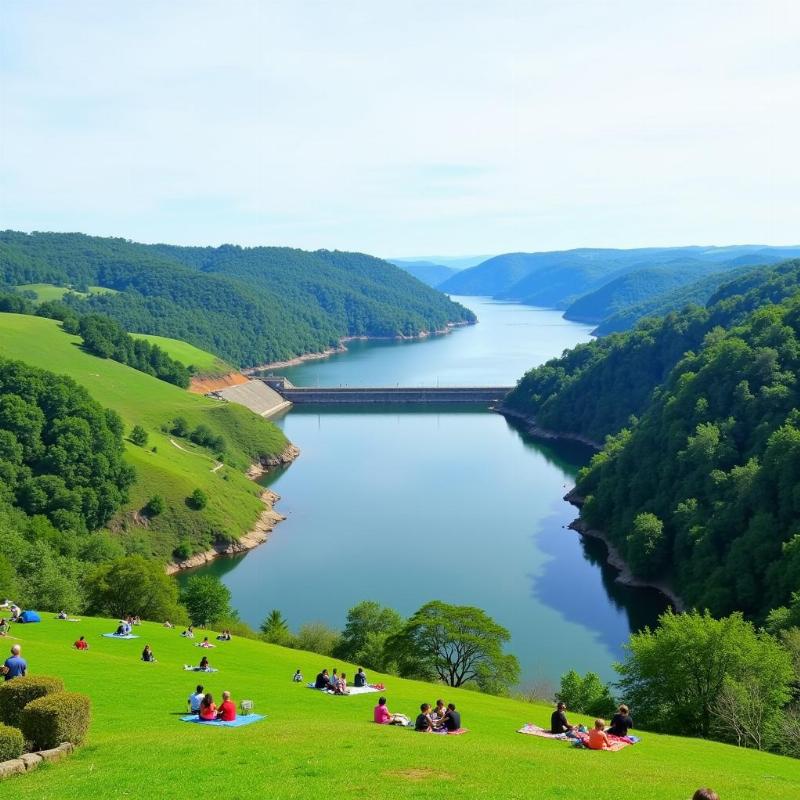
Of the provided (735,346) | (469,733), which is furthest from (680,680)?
(735,346)

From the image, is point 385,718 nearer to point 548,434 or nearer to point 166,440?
point 166,440

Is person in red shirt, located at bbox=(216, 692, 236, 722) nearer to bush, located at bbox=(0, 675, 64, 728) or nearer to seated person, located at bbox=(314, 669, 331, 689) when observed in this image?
bush, located at bbox=(0, 675, 64, 728)

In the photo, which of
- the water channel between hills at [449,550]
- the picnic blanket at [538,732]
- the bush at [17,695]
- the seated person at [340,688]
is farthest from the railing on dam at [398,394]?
the bush at [17,695]

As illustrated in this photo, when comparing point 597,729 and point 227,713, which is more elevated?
point 227,713

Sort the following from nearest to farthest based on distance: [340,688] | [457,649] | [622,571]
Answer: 1. [340,688]
2. [457,649]
3. [622,571]

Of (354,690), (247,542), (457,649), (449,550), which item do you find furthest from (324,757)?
(247,542)

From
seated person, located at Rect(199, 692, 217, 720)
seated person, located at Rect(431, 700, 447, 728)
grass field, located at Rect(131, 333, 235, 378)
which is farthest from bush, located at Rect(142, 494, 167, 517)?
grass field, located at Rect(131, 333, 235, 378)

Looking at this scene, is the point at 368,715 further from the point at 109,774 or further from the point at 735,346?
the point at 735,346
